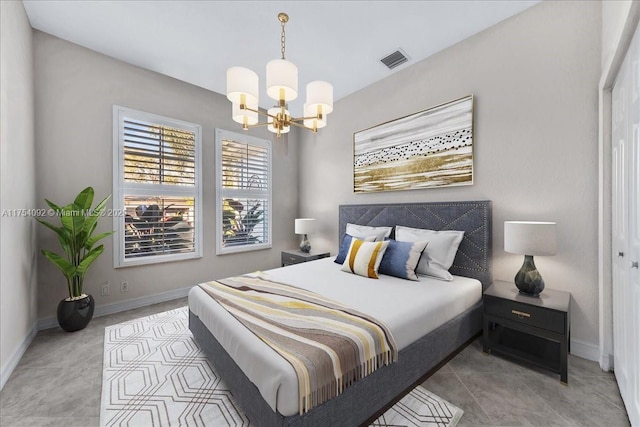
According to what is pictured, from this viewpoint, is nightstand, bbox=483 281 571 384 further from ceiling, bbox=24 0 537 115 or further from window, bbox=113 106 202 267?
window, bbox=113 106 202 267

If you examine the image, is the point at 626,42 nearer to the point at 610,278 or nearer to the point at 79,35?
the point at 610,278

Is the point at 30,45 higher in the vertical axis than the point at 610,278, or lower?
higher

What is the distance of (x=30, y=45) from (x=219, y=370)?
11.8 feet

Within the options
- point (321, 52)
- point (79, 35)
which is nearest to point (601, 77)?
point (321, 52)

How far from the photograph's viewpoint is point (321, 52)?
9.49 ft

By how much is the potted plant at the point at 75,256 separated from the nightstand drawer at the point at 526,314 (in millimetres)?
3701

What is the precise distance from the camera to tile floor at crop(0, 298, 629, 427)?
1.51 m

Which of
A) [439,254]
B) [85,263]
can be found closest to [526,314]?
[439,254]

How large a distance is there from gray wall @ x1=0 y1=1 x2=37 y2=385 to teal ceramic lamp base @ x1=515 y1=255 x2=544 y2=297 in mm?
3957

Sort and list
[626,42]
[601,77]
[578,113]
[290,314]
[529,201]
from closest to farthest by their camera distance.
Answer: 1. [626,42]
2. [290,314]
3. [601,77]
4. [578,113]
5. [529,201]

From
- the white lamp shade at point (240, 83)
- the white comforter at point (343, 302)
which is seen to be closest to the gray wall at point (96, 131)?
the white comforter at point (343, 302)

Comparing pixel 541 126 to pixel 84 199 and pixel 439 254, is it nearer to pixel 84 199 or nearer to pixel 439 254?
pixel 439 254

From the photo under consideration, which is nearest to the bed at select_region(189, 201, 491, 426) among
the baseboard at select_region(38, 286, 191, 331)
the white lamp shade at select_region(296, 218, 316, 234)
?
the white lamp shade at select_region(296, 218, 316, 234)

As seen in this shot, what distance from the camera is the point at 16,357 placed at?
81.2 inches
